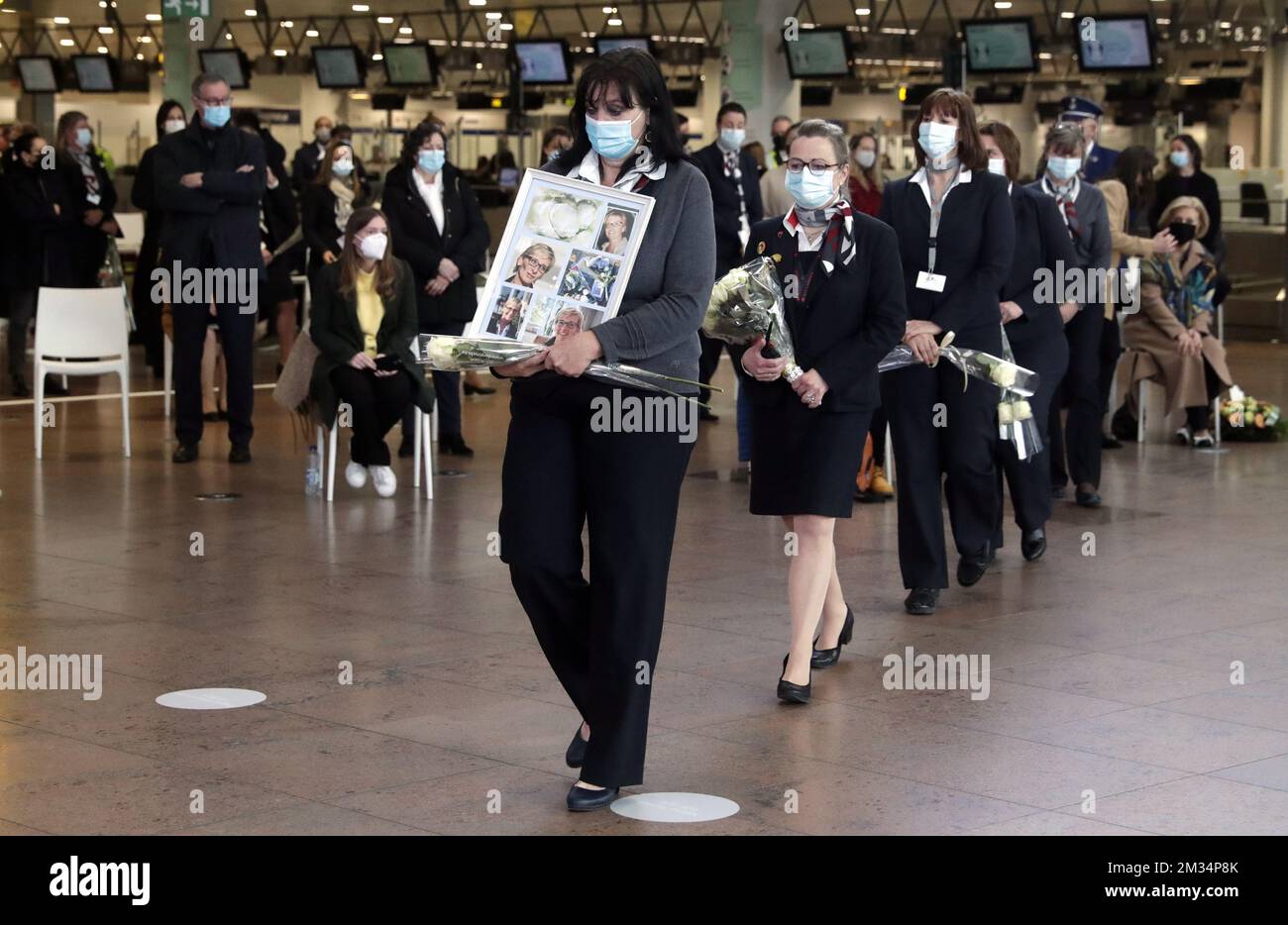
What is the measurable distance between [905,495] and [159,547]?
3.05 m

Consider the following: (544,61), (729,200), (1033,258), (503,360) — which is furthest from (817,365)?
(544,61)

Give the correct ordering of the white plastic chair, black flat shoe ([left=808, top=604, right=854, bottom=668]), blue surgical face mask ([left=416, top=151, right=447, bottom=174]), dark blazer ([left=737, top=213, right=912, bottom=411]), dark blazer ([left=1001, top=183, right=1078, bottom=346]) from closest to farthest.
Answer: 1. dark blazer ([left=737, top=213, right=912, bottom=411])
2. black flat shoe ([left=808, top=604, right=854, bottom=668])
3. dark blazer ([left=1001, top=183, right=1078, bottom=346])
4. blue surgical face mask ([left=416, top=151, right=447, bottom=174])
5. the white plastic chair

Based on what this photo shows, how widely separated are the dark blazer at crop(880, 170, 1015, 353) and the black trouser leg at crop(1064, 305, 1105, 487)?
267cm

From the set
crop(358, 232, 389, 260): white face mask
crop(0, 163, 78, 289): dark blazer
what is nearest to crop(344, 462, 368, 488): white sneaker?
crop(358, 232, 389, 260): white face mask

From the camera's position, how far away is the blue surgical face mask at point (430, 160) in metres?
10.0

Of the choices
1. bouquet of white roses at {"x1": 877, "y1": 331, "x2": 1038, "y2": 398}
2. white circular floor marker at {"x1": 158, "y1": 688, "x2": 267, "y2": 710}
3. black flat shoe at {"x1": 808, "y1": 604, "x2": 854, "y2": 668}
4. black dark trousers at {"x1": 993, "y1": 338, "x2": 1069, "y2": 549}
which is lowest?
white circular floor marker at {"x1": 158, "y1": 688, "x2": 267, "y2": 710}

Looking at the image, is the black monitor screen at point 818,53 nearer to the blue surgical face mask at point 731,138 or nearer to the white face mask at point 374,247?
the blue surgical face mask at point 731,138

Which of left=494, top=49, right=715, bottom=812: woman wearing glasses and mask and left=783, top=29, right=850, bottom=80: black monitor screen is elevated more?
left=783, top=29, right=850, bottom=80: black monitor screen

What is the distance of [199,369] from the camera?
397 inches

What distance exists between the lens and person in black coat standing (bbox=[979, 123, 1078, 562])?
7.37m

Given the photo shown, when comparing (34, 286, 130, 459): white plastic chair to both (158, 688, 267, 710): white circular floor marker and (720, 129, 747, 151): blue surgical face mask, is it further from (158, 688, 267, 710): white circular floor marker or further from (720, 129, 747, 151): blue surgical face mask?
(158, 688, 267, 710): white circular floor marker

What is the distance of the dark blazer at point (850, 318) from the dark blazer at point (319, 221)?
6.19 m

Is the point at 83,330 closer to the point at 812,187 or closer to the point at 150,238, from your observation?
the point at 150,238

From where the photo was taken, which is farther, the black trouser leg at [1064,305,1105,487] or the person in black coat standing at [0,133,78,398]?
the person in black coat standing at [0,133,78,398]
